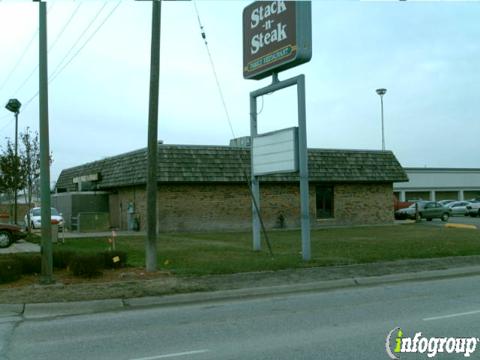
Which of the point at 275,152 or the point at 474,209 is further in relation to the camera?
the point at 474,209

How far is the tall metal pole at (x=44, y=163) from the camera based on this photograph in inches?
445

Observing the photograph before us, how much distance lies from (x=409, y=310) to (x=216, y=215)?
65.6ft

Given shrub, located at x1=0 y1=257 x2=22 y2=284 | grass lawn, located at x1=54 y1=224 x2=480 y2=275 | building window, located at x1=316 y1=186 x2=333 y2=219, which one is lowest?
grass lawn, located at x1=54 y1=224 x2=480 y2=275

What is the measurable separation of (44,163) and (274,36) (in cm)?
762

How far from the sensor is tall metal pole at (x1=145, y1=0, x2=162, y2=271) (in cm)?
1261

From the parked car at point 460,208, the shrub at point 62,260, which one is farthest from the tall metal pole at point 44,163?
the parked car at point 460,208

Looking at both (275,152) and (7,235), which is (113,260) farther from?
(7,235)

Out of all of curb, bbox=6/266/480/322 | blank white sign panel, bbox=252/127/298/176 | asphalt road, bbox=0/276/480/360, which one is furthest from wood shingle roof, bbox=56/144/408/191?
asphalt road, bbox=0/276/480/360

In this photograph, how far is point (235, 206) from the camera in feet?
95.4

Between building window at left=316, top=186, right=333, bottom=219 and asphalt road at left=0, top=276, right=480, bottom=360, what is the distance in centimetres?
2146

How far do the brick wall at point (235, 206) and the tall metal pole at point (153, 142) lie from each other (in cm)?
1447

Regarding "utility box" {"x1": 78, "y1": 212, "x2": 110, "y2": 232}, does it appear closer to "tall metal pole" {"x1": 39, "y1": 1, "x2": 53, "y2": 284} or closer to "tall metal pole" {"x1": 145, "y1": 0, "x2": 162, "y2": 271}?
"tall metal pole" {"x1": 145, "y1": 0, "x2": 162, "y2": 271}

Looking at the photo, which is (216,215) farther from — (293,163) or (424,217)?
(424,217)

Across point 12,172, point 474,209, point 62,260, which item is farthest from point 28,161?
point 474,209
